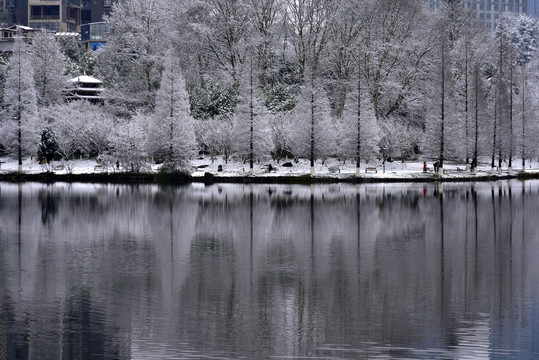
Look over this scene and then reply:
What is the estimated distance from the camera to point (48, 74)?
81.4 meters

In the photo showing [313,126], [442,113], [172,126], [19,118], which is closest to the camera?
[172,126]

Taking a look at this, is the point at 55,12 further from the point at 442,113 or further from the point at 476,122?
the point at 476,122

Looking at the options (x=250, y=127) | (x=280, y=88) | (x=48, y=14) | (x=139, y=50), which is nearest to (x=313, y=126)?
(x=250, y=127)

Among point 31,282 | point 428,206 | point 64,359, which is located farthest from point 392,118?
point 64,359

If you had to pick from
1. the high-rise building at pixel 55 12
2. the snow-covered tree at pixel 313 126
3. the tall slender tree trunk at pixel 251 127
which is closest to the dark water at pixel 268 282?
the tall slender tree trunk at pixel 251 127

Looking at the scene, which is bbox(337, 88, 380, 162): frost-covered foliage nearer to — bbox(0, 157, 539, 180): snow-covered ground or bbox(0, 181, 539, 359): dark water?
bbox(0, 157, 539, 180): snow-covered ground

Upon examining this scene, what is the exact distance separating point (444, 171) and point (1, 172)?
125 ft

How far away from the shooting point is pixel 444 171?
68000 millimetres

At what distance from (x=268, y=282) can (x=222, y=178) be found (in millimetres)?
41503

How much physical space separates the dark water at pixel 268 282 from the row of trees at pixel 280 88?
25596 millimetres

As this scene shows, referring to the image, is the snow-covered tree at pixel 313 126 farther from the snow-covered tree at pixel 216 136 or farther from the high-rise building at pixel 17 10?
the high-rise building at pixel 17 10

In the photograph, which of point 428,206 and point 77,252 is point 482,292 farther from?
point 428,206

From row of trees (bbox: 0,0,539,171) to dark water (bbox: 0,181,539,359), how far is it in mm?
25596

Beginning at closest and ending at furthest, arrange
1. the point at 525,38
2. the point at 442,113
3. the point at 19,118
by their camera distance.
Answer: the point at 442,113 < the point at 19,118 < the point at 525,38
